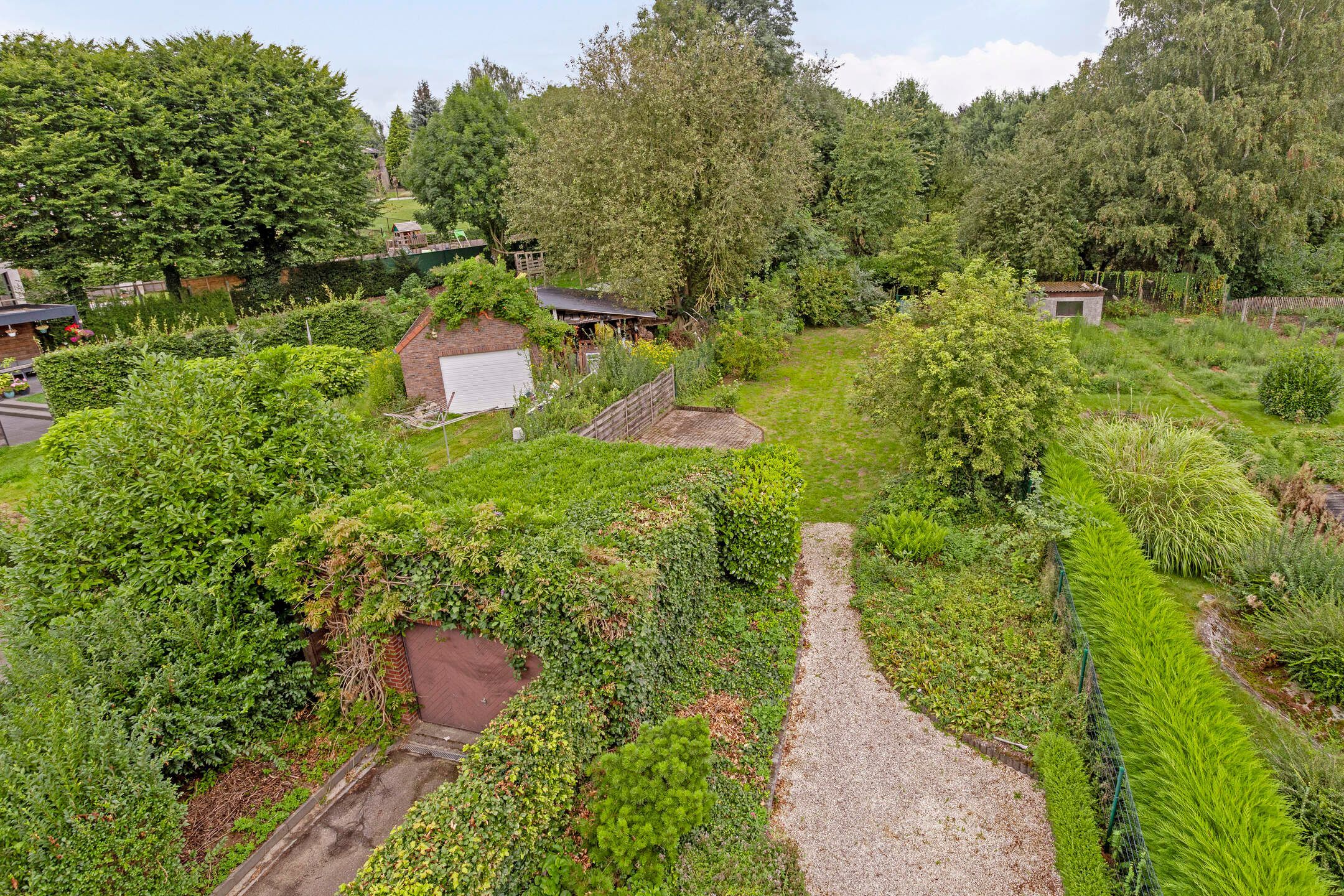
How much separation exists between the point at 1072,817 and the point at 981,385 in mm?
7378

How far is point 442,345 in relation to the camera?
18.5 metres

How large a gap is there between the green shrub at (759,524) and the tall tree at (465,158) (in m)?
33.8

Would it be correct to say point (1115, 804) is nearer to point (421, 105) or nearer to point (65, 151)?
point (65, 151)

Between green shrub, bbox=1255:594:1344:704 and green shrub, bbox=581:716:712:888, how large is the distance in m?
8.13

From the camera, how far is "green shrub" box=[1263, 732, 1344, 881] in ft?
19.4

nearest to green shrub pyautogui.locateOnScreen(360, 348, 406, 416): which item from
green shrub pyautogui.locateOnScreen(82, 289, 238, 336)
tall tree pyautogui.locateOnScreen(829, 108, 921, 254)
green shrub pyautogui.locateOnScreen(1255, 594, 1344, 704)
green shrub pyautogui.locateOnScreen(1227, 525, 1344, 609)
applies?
green shrub pyautogui.locateOnScreen(82, 289, 238, 336)

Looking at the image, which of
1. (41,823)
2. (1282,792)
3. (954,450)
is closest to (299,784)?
(41,823)

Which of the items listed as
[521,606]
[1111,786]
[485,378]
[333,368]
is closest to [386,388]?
[485,378]

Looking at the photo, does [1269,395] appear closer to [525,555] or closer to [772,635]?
[772,635]

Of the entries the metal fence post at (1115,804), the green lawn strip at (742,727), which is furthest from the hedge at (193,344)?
the metal fence post at (1115,804)

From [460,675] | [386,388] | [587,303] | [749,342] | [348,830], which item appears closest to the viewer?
[348,830]

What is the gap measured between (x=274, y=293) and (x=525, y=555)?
107 feet

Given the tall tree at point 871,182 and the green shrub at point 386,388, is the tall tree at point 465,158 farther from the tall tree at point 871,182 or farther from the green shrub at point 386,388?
the green shrub at point 386,388

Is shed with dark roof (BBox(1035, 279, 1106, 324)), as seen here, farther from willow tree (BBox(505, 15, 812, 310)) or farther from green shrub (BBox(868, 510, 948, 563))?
green shrub (BBox(868, 510, 948, 563))
